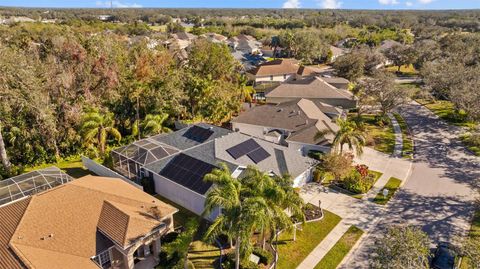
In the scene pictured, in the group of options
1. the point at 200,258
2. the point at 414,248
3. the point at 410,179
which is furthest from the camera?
the point at 410,179

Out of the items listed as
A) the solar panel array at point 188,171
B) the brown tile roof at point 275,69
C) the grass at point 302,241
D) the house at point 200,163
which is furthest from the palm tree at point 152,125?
the brown tile roof at point 275,69

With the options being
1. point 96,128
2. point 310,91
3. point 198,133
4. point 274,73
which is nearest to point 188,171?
point 198,133

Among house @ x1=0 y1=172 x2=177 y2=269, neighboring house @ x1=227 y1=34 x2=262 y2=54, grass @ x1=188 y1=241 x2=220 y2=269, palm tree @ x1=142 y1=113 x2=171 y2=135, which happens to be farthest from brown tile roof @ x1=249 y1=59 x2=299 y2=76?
house @ x1=0 y1=172 x2=177 y2=269

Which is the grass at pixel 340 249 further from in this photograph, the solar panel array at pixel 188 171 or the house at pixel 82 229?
the house at pixel 82 229

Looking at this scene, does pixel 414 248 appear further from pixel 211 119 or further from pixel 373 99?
pixel 373 99

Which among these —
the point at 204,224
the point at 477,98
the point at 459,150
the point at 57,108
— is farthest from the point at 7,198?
the point at 477,98

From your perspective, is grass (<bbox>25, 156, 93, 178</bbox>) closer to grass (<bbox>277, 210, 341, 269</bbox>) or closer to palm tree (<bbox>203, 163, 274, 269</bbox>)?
palm tree (<bbox>203, 163, 274, 269</bbox>)

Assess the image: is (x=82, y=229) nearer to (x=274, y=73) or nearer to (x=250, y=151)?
(x=250, y=151)
